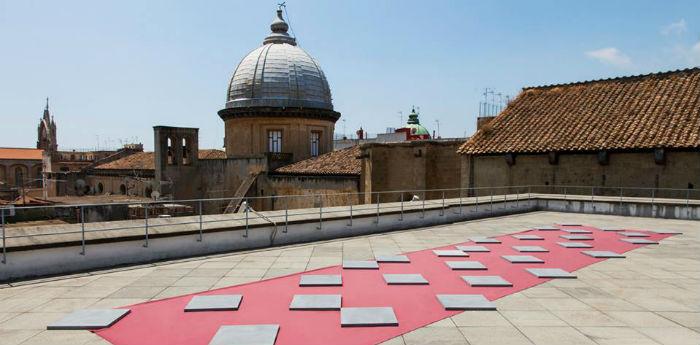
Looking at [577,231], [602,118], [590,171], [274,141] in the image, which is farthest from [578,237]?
[274,141]

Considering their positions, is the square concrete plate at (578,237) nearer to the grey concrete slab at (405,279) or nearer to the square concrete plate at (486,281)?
the square concrete plate at (486,281)

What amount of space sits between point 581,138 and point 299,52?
27532 millimetres

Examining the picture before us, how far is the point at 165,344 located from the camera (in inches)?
193

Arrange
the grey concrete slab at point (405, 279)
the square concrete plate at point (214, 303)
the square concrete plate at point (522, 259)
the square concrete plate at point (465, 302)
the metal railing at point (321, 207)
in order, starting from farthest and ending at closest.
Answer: the square concrete plate at point (522, 259)
the metal railing at point (321, 207)
the grey concrete slab at point (405, 279)
the square concrete plate at point (465, 302)
the square concrete plate at point (214, 303)

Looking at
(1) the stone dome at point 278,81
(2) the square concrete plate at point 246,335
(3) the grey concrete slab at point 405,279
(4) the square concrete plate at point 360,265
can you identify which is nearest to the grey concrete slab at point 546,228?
(4) the square concrete plate at point 360,265

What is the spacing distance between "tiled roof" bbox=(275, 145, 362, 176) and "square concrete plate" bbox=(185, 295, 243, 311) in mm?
19881

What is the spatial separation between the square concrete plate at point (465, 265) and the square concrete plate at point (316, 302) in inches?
113

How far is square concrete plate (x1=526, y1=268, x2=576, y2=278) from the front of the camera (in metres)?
7.92

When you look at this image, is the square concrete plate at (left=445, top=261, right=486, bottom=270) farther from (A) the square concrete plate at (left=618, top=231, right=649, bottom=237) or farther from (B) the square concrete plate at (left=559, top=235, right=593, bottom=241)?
(A) the square concrete plate at (left=618, top=231, right=649, bottom=237)

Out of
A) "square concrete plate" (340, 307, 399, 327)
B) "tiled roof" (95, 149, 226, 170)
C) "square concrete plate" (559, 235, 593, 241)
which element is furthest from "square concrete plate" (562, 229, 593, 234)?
"tiled roof" (95, 149, 226, 170)

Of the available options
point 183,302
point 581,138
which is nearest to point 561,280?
point 183,302

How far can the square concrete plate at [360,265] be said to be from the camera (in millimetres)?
8336

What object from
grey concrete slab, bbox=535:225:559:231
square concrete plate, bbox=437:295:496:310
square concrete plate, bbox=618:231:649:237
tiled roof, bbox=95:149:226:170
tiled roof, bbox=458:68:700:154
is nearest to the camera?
square concrete plate, bbox=437:295:496:310

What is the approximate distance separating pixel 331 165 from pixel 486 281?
2219cm
